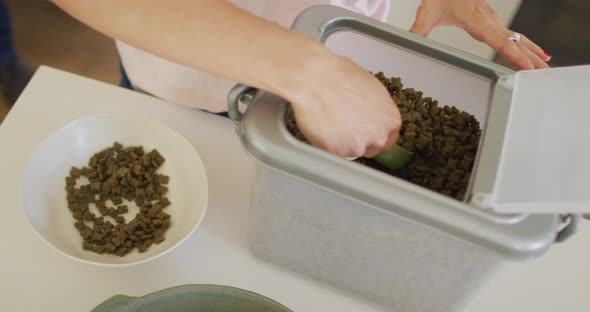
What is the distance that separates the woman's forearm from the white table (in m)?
0.26

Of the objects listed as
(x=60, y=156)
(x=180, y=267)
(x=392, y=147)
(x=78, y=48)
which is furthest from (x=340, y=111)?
(x=78, y=48)

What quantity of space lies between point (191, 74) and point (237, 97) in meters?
0.28

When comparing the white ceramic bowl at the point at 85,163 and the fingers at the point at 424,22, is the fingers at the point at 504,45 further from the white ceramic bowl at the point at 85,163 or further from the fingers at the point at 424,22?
the white ceramic bowl at the point at 85,163

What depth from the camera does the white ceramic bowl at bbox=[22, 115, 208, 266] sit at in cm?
64

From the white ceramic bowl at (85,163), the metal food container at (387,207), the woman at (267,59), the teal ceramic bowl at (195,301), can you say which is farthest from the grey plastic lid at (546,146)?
the white ceramic bowl at (85,163)

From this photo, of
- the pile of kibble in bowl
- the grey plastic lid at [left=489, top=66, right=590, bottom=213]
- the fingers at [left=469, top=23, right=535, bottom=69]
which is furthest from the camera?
the fingers at [left=469, top=23, right=535, bottom=69]

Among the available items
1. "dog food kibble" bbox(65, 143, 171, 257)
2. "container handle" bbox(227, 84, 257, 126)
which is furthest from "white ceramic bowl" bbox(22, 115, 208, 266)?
"container handle" bbox(227, 84, 257, 126)

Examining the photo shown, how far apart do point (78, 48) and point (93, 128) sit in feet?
3.81

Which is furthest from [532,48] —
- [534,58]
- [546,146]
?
[546,146]

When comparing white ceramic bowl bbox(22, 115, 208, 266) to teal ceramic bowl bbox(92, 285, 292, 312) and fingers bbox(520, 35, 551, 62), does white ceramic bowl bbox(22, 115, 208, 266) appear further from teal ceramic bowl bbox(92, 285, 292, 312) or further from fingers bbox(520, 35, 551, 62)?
fingers bbox(520, 35, 551, 62)

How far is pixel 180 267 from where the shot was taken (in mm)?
666

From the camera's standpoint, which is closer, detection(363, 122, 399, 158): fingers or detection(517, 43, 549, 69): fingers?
detection(363, 122, 399, 158): fingers

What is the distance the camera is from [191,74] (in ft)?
2.59

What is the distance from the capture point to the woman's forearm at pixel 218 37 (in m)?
0.50
